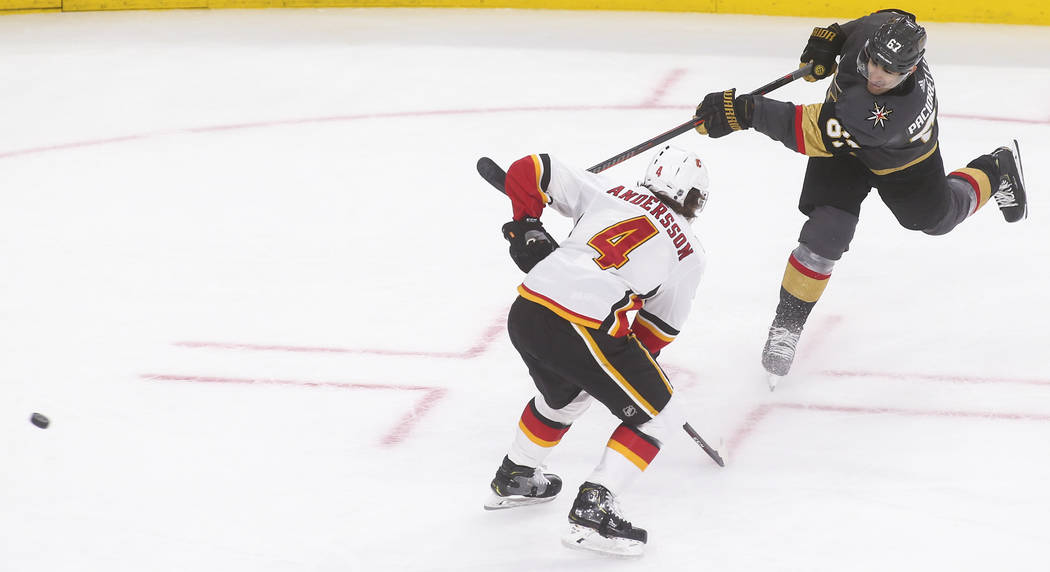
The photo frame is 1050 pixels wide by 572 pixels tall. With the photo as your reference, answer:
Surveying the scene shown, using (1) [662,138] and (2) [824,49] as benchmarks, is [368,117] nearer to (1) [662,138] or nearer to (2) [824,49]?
(1) [662,138]

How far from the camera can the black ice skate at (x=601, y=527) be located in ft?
8.68

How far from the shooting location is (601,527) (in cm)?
264

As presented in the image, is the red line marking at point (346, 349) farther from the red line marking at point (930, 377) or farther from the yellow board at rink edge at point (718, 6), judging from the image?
the yellow board at rink edge at point (718, 6)

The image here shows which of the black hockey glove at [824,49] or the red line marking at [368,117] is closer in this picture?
the black hockey glove at [824,49]

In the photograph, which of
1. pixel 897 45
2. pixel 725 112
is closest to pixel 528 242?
pixel 725 112

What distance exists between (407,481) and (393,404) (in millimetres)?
428

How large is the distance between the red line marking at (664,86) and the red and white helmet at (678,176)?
327cm

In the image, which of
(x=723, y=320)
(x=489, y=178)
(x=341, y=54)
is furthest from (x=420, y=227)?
(x=341, y=54)

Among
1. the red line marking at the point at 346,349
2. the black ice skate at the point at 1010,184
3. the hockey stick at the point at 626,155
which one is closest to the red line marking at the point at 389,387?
the red line marking at the point at 346,349

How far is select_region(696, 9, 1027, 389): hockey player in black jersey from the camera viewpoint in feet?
10.6

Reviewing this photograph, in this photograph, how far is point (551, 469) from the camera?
123 inches

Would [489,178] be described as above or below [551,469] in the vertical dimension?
above

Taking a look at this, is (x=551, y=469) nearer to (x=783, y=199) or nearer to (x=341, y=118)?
(x=783, y=199)

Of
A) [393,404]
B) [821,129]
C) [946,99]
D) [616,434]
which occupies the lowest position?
[946,99]
